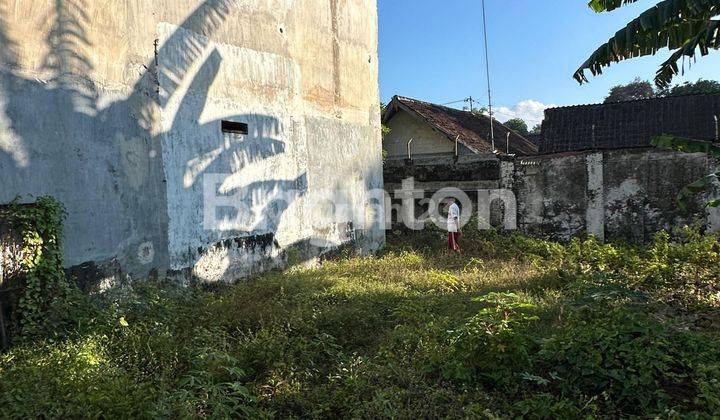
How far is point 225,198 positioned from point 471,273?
4.08 metres

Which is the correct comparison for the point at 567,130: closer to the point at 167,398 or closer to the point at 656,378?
the point at 656,378

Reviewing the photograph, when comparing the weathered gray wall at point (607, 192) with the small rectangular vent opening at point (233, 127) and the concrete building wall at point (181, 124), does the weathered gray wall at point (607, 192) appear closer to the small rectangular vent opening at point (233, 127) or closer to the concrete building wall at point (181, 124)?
the concrete building wall at point (181, 124)

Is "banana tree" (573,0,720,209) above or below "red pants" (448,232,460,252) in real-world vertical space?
above

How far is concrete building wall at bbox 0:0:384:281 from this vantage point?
5.19 m

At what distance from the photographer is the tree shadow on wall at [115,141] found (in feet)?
16.5

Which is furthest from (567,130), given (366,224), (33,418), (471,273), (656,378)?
(33,418)

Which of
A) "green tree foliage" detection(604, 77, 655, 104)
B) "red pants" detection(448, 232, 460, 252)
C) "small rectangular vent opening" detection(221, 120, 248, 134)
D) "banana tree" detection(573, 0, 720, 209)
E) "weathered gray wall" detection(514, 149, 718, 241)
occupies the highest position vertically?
"green tree foliage" detection(604, 77, 655, 104)

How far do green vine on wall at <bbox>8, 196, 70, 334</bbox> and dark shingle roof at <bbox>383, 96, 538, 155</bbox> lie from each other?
37.4 feet

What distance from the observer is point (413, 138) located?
1666 centimetres

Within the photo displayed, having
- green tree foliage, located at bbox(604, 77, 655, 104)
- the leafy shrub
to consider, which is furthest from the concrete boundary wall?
green tree foliage, located at bbox(604, 77, 655, 104)

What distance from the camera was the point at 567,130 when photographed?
1723cm

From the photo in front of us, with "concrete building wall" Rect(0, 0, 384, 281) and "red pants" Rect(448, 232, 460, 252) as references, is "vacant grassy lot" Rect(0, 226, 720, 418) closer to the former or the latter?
"concrete building wall" Rect(0, 0, 384, 281)

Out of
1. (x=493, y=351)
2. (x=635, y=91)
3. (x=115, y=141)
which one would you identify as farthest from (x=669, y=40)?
(x=635, y=91)

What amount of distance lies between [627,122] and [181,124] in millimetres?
15127
